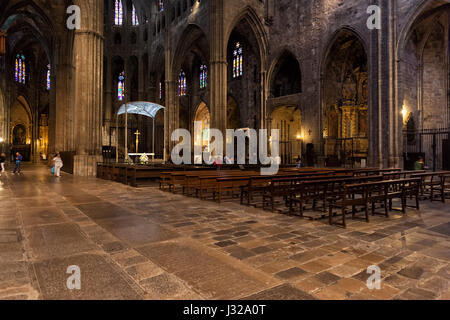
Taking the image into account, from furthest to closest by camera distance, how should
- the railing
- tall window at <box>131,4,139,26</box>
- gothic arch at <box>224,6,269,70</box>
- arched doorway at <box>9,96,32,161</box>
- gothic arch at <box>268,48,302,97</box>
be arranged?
arched doorway at <box>9,96,32,161</box>
tall window at <box>131,4,139,26</box>
gothic arch at <box>268,48,302,97</box>
gothic arch at <box>224,6,269,70</box>
the railing

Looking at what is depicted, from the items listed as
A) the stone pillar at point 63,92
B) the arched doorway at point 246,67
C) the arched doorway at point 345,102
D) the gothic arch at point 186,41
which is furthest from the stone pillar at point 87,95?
the arched doorway at point 345,102

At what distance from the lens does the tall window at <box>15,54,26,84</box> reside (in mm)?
36984

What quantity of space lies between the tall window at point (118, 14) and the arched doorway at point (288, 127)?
2561 cm

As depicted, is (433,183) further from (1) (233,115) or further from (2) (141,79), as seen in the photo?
(2) (141,79)

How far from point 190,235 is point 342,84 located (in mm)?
22399

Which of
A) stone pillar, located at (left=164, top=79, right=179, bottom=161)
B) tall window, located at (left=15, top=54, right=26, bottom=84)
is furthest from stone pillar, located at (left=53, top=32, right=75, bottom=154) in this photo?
tall window, located at (left=15, top=54, right=26, bottom=84)

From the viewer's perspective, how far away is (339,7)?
19.5 meters

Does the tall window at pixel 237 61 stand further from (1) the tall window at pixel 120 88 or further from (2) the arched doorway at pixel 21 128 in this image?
→ (2) the arched doorway at pixel 21 128

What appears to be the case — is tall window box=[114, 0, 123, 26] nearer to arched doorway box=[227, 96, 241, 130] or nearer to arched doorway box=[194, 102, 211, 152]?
arched doorway box=[194, 102, 211, 152]

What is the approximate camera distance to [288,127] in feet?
87.6

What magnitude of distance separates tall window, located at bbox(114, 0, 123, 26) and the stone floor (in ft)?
121

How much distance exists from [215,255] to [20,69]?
46.2 metres

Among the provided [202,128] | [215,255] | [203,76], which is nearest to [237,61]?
[203,76]

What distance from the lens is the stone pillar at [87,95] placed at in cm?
1731
